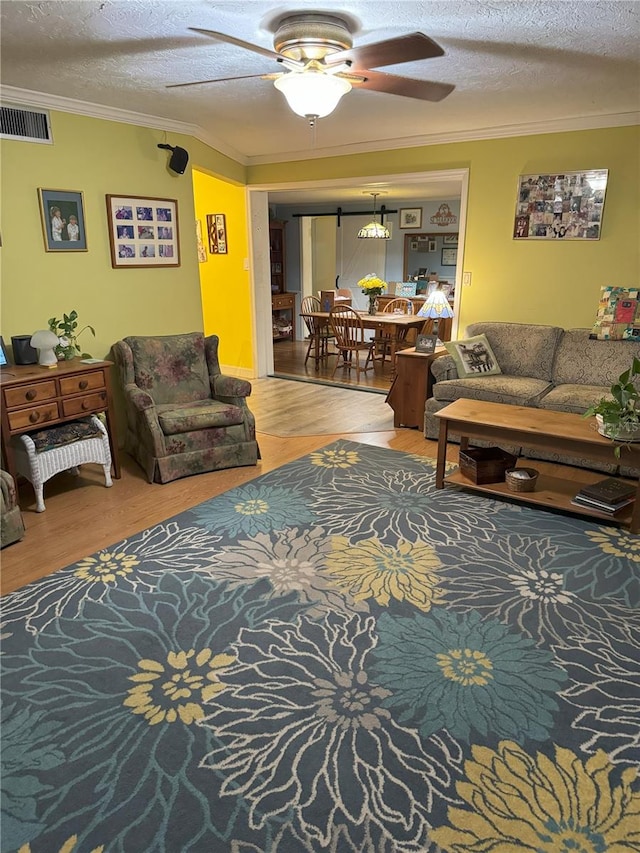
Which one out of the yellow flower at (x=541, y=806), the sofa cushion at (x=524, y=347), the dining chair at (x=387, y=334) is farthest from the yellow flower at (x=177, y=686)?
the dining chair at (x=387, y=334)

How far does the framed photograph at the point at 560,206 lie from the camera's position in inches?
174

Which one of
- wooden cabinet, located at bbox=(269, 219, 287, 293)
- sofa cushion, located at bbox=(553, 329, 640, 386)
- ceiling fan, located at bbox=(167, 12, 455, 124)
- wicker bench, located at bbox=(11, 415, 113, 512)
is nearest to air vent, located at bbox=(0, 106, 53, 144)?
ceiling fan, located at bbox=(167, 12, 455, 124)

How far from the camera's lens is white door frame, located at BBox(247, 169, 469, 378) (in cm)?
518

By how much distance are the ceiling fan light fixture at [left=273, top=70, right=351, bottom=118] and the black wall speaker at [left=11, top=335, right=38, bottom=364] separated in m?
2.20

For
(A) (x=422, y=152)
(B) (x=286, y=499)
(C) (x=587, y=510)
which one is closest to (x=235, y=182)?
(A) (x=422, y=152)

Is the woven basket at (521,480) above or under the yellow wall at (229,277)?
under

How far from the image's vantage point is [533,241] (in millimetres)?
4734

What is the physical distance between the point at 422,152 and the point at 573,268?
5.58 feet

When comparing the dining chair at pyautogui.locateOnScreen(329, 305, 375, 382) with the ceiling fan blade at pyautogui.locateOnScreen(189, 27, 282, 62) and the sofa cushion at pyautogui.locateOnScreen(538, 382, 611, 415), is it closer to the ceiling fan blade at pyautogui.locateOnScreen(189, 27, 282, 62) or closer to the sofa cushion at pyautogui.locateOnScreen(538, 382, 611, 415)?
the sofa cushion at pyautogui.locateOnScreen(538, 382, 611, 415)

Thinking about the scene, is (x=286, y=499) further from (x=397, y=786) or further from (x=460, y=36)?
(x=460, y=36)

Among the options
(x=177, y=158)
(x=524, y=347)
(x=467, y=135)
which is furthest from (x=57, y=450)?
(x=467, y=135)

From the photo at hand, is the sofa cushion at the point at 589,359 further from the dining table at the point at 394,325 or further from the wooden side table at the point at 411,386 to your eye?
the dining table at the point at 394,325

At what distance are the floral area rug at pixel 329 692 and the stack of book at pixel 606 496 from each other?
0.12m

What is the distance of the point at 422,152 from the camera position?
16.6 ft
